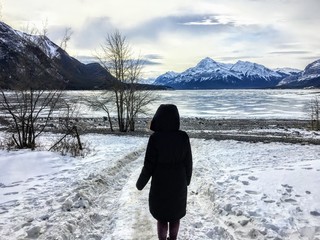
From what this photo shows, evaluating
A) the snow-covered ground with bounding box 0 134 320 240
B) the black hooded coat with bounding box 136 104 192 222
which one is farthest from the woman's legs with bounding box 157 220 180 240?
the snow-covered ground with bounding box 0 134 320 240

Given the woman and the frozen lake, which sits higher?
the woman

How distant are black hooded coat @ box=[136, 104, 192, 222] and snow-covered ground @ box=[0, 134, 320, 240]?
1.32m

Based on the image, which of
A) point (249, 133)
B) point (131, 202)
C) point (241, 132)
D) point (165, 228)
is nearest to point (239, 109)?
point (241, 132)

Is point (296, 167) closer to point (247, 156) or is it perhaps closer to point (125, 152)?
point (247, 156)

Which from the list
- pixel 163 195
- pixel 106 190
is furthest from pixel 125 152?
pixel 163 195

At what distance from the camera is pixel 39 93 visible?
16.5 m

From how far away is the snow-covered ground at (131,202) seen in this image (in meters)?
6.39

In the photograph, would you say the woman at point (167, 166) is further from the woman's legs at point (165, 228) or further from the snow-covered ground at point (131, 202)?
the snow-covered ground at point (131, 202)

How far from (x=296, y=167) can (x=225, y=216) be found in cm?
408

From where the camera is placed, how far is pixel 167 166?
199 inches

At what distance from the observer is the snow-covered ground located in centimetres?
639

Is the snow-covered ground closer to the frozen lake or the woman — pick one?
the woman

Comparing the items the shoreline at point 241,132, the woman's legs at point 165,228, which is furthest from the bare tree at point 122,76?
the woman's legs at point 165,228

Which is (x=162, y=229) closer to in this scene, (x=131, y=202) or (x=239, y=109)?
(x=131, y=202)
